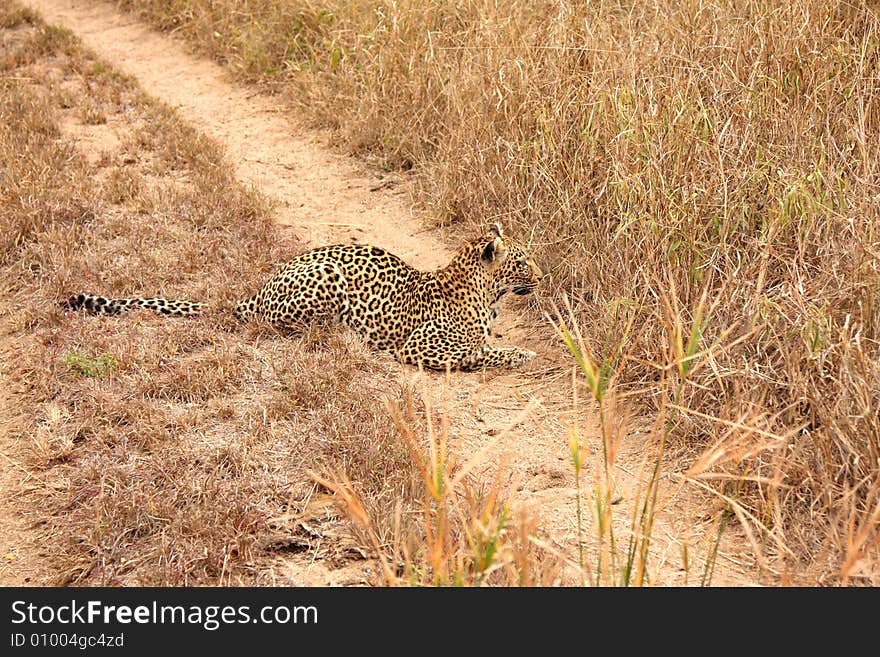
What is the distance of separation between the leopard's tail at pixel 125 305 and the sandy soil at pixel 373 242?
129 cm

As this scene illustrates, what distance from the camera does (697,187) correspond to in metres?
5.82

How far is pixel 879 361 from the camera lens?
4.48 meters

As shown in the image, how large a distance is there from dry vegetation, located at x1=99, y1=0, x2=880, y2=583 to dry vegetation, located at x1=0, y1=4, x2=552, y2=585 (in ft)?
3.98

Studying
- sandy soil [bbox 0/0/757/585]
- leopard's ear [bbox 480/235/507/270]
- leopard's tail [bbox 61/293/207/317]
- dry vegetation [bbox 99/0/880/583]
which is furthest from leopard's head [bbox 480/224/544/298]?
leopard's tail [bbox 61/293/207/317]

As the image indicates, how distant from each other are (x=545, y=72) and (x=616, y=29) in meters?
0.65

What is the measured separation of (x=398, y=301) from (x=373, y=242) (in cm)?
157

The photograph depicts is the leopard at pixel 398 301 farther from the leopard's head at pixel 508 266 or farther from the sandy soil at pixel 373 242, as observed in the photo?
the sandy soil at pixel 373 242

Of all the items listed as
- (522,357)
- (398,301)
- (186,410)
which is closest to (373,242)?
(398,301)

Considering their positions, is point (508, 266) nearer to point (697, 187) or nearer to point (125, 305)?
point (697, 187)

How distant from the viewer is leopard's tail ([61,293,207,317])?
6281 mm

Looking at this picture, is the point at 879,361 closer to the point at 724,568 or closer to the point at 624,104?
the point at 724,568

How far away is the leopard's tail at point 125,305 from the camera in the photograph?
247 inches

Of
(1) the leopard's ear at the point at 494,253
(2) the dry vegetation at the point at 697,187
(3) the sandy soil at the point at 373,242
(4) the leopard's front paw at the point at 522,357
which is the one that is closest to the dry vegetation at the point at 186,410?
(3) the sandy soil at the point at 373,242
